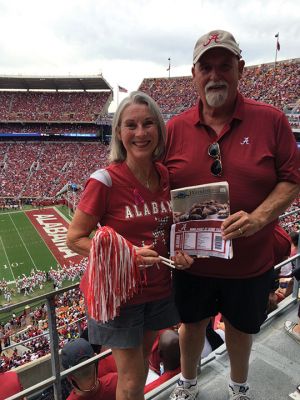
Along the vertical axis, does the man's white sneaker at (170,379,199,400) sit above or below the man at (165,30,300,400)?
below

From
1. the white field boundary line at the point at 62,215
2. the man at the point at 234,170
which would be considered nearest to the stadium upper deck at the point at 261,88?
the white field boundary line at the point at 62,215

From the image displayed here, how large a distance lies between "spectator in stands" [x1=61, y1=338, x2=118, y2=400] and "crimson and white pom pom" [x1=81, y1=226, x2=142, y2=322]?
0.69 metres

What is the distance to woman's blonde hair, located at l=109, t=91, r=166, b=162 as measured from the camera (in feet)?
5.69

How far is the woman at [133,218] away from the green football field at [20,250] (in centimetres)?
1621


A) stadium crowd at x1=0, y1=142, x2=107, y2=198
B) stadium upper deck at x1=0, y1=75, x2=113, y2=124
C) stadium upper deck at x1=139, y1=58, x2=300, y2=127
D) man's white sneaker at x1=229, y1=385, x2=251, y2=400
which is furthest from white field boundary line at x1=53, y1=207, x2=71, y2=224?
man's white sneaker at x1=229, y1=385, x2=251, y2=400

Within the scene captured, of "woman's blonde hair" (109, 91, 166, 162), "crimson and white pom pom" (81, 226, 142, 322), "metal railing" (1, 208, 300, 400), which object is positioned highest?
"woman's blonde hair" (109, 91, 166, 162)

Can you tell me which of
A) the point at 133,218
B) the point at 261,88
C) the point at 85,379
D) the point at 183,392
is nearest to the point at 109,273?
the point at 133,218

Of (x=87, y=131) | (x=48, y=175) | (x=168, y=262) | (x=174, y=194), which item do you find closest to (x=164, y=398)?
(x=168, y=262)

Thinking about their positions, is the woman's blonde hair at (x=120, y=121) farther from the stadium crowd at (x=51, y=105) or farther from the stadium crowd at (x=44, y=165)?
the stadium crowd at (x=51, y=105)

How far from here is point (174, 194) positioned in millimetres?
1754

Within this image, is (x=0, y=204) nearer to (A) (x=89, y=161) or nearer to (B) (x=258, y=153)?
(A) (x=89, y=161)

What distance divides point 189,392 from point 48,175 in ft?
114

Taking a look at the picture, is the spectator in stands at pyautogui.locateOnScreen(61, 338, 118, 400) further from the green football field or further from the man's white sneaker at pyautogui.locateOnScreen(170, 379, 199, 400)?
the green football field

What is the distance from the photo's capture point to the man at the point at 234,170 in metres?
1.78
